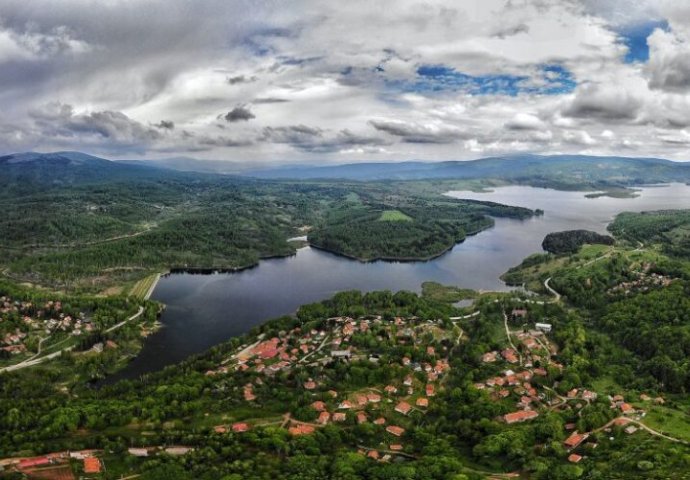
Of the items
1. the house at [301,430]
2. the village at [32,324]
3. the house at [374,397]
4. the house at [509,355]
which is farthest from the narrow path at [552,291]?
the village at [32,324]

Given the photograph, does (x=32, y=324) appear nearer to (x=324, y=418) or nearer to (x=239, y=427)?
(x=239, y=427)

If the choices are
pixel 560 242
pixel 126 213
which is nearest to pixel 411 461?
pixel 560 242

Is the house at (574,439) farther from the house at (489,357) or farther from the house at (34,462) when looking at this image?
the house at (34,462)

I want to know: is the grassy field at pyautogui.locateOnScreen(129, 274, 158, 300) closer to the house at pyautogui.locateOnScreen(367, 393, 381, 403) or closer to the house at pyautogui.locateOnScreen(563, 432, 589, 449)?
the house at pyautogui.locateOnScreen(367, 393, 381, 403)

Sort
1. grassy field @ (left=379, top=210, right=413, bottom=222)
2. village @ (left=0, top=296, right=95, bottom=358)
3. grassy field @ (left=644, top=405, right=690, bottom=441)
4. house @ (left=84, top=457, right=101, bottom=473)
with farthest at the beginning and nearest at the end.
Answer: grassy field @ (left=379, top=210, right=413, bottom=222)
village @ (left=0, top=296, right=95, bottom=358)
grassy field @ (left=644, top=405, right=690, bottom=441)
house @ (left=84, top=457, right=101, bottom=473)

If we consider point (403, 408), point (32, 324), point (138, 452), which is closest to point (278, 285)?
point (32, 324)

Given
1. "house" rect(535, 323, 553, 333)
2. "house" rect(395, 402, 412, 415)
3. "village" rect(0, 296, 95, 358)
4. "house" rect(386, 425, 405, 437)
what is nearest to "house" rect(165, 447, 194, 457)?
"house" rect(386, 425, 405, 437)
